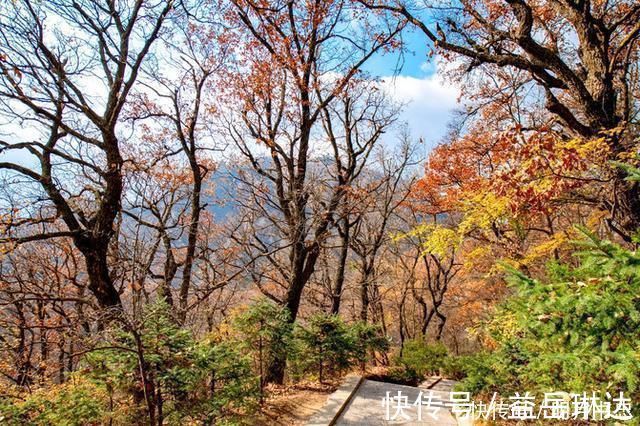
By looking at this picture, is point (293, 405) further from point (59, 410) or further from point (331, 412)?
point (59, 410)

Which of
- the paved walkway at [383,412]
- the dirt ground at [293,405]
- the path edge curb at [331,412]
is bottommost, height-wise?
the paved walkway at [383,412]

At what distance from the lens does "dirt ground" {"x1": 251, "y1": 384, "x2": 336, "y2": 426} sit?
5898mm

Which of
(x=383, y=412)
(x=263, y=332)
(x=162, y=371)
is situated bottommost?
(x=383, y=412)

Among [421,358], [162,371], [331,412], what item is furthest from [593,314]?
[421,358]

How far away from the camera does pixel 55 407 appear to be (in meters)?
3.77

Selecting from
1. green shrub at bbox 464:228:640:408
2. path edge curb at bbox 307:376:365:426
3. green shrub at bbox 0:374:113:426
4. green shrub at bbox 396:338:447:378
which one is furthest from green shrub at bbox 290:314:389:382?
green shrub at bbox 464:228:640:408

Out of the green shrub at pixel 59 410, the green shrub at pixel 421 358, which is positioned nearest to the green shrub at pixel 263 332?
the green shrub at pixel 59 410

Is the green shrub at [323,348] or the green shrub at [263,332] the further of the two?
the green shrub at [323,348]

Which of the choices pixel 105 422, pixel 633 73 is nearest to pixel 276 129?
pixel 105 422

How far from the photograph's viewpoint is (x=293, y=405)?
6648mm

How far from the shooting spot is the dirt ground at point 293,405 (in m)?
5.90

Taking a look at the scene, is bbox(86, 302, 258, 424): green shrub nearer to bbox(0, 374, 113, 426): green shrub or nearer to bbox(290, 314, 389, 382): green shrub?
bbox(0, 374, 113, 426): green shrub

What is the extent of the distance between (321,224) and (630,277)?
23.8 ft

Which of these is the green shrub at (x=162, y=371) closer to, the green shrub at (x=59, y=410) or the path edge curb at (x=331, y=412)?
the green shrub at (x=59, y=410)
